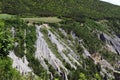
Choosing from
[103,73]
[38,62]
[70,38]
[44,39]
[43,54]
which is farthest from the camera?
[70,38]

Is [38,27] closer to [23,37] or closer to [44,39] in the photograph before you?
[44,39]

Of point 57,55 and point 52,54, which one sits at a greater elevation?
point 52,54

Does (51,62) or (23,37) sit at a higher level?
(23,37)

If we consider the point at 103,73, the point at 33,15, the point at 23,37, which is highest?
the point at 23,37

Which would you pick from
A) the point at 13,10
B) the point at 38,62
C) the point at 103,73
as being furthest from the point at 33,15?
the point at 38,62

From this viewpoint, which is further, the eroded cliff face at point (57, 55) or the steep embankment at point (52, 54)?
the eroded cliff face at point (57, 55)

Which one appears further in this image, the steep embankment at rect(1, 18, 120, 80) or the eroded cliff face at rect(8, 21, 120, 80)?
the eroded cliff face at rect(8, 21, 120, 80)

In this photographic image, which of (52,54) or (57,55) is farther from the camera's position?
(57,55)

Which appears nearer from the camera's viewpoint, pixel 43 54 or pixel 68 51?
pixel 43 54
